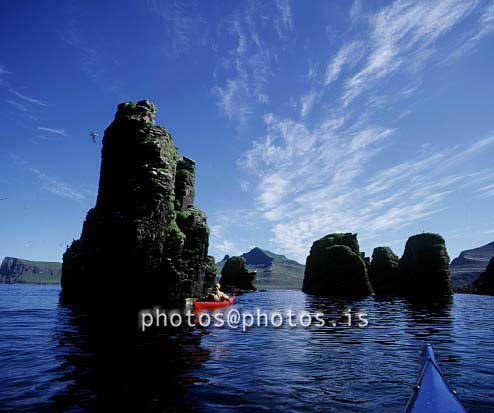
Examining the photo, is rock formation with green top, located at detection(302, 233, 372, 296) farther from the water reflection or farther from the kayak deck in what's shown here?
the kayak deck

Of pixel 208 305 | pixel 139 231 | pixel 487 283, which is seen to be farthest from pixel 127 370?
pixel 487 283

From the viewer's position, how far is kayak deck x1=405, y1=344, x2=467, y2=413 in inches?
210

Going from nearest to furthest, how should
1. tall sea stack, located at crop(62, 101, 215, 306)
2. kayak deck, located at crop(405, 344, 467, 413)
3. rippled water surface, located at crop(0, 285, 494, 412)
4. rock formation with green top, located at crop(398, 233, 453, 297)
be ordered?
kayak deck, located at crop(405, 344, 467, 413), rippled water surface, located at crop(0, 285, 494, 412), tall sea stack, located at crop(62, 101, 215, 306), rock formation with green top, located at crop(398, 233, 453, 297)

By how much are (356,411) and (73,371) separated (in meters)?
8.14

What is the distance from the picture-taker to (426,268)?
8756 centimetres

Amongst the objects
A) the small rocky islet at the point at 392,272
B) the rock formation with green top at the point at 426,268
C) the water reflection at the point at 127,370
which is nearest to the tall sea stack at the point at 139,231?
the water reflection at the point at 127,370

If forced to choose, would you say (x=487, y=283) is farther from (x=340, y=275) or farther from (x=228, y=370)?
(x=228, y=370)

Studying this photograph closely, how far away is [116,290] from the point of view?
43.7 metres

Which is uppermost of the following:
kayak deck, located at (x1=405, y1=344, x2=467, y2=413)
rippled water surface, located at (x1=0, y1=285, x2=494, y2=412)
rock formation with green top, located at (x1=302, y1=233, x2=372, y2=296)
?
rock formation with green top, located at (x1=302, y1=233, x2=372, y2=296)

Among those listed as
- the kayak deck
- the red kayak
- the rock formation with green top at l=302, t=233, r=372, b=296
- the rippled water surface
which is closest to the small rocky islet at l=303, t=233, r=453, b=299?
the rock formation with green top at l=302, t=233, r=372, b=296

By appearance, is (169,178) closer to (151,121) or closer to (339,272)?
(151,121)

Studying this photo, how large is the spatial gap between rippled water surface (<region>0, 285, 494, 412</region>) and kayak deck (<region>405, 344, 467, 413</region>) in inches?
71.0

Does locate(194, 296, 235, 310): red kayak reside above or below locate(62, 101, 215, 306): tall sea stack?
below

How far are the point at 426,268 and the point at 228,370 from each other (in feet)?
300
